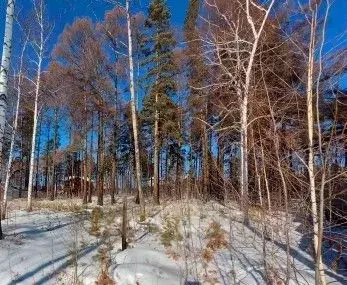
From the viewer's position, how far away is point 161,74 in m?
20.6

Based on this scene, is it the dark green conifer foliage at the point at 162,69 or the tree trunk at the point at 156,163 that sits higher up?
the dark green conifer foliage at the point at 162,69

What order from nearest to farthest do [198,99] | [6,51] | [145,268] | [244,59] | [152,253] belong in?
[6,51] < [145,268] < [152,253] < [244,59] < [198,99]

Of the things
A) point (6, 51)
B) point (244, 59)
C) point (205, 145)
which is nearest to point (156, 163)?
point (205, 145)

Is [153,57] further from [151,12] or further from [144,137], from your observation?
[144,137]

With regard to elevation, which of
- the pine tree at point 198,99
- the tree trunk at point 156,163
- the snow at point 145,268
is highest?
the pine tree at point 198,99

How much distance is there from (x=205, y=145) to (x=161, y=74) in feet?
13.6

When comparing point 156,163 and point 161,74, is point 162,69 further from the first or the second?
point 156,163

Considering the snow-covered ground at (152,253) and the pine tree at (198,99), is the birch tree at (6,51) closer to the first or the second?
the snow-covered ground at (152,253)

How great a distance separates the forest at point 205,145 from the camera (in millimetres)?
4871

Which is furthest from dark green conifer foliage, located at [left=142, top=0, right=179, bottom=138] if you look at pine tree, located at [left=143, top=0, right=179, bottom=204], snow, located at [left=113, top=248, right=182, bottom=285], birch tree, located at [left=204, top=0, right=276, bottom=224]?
snow, located at [left=113, top=248, right=182, bottom=285]

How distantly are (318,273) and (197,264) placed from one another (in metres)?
5.16

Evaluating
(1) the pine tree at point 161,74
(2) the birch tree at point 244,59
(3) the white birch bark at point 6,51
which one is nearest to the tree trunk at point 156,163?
(1) the pine tree at point 161,74

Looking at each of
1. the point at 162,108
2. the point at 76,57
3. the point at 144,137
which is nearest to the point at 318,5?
the point at 162,108

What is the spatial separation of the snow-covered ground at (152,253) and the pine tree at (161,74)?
7892 mm
